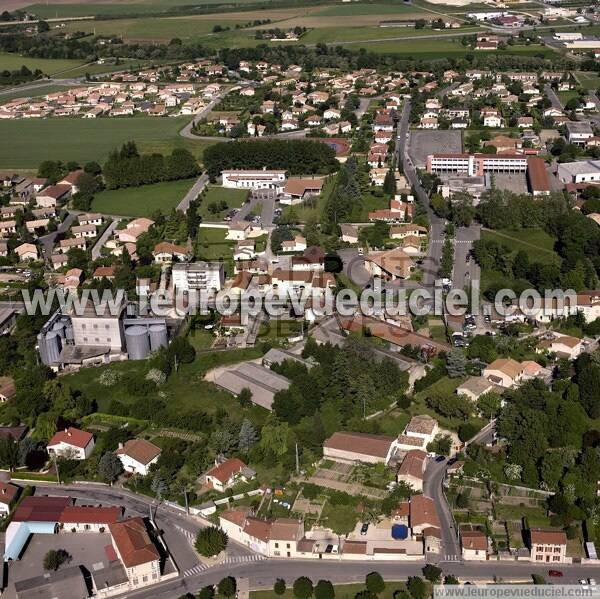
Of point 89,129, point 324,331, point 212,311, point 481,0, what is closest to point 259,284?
point 212,311

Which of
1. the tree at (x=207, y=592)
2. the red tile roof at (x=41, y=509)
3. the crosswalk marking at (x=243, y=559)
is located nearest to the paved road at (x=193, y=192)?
the red tile roof at (x=41, y=509)

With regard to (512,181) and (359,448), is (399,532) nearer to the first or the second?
(359,448)

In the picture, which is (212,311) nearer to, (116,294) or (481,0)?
(116,294)

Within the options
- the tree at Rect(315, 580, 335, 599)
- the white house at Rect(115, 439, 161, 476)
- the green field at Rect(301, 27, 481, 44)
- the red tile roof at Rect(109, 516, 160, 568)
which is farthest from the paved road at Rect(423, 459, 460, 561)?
the green field at Rect(301, 27, 481, 44)

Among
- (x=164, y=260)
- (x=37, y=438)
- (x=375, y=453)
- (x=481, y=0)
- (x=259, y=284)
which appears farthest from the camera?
(x=481, y=0)

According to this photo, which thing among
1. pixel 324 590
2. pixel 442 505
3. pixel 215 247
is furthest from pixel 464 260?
pixel 324 590
